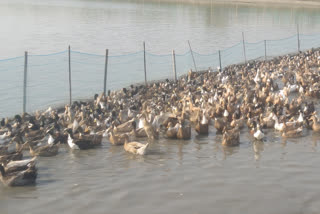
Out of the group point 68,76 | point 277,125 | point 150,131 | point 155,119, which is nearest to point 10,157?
point 150,131

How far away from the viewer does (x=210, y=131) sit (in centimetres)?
1189

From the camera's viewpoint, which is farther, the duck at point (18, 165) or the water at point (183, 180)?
the duck at point (18, 165)

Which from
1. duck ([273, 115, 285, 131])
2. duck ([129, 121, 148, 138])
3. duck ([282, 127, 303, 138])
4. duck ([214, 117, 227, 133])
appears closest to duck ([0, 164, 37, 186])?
duck ([129, 121, 148, 138])

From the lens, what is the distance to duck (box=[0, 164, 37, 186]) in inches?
317

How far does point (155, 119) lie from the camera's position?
457 inches

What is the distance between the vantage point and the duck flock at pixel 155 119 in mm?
10320

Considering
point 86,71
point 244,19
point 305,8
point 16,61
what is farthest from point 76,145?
point 305,8

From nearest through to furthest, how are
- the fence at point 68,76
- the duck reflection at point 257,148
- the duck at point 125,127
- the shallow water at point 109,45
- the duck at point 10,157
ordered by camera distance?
the duck at point 10,157
the duck reflection at point 257,148
the duck at point 125,127
the fence at point 68,76
the shallow water at point 109,45

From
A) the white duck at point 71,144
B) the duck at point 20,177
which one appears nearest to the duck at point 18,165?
the duck at point 20,177

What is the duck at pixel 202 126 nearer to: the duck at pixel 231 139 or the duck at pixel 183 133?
the duck at pixel 183 133

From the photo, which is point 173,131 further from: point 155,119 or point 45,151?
point 45,151

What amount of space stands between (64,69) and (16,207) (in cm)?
1294

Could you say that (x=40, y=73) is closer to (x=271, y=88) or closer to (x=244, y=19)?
(x=271, y=88)

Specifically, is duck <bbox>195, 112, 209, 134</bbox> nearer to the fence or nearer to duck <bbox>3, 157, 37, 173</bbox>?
duck <bbox>3, 157, 37, 173</bbox>
